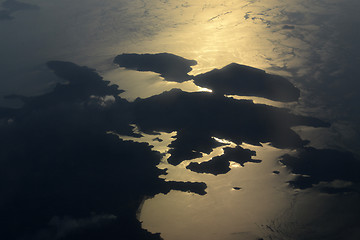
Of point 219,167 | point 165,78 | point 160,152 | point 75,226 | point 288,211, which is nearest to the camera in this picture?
point 288,211

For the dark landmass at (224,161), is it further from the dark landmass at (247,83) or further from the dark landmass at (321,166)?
the dark landmass at (247,83)

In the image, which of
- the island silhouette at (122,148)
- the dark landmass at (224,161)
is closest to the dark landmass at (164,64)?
the island silhouette at (122,148)

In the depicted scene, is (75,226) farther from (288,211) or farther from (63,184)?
(288,211)

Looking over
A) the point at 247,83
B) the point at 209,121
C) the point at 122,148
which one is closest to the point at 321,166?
the point at 209,121

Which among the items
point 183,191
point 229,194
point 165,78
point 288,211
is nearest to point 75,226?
point 183,191

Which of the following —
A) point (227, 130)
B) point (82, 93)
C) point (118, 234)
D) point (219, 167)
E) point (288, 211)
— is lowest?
point (118, 234)
